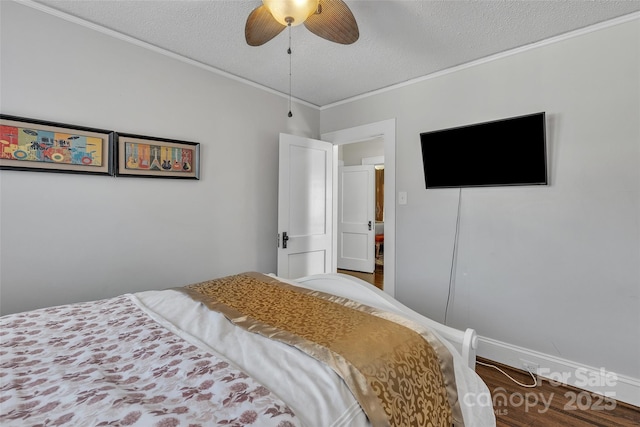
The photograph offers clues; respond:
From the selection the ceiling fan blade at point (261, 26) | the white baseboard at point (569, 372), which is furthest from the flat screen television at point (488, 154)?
the ceiling fan blade at point (261, 26)

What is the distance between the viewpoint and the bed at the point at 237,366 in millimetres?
773

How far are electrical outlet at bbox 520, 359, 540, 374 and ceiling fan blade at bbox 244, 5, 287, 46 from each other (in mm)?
2852

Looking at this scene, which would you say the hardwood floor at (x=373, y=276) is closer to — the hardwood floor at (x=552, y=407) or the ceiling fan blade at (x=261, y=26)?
the hardwood floor at (x=552, y=407)

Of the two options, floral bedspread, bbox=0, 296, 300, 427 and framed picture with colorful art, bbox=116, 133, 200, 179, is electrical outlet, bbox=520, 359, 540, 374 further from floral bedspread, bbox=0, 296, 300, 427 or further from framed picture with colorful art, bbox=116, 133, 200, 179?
framed picture with colorful art, bbox=116, 133, 200, 179

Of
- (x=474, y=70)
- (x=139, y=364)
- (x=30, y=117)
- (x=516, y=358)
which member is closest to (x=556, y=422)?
(x=516, y=358)

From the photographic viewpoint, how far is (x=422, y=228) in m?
2.86

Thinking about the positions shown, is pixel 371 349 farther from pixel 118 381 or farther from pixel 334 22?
pixel 334 22

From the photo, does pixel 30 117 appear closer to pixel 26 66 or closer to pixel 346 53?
pixel 26 66

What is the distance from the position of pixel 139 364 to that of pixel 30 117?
72.5 inches

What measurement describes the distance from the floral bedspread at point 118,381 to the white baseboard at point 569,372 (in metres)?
2.32

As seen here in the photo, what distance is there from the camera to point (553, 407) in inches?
74.1

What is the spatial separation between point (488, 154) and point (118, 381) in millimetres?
2645

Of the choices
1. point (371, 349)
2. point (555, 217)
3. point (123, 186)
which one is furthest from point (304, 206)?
point (371, 349)

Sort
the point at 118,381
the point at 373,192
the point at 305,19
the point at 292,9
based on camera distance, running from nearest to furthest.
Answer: the point at 118,381 < the point at 292,9 < the point at 305,19 < the point at 373,192
